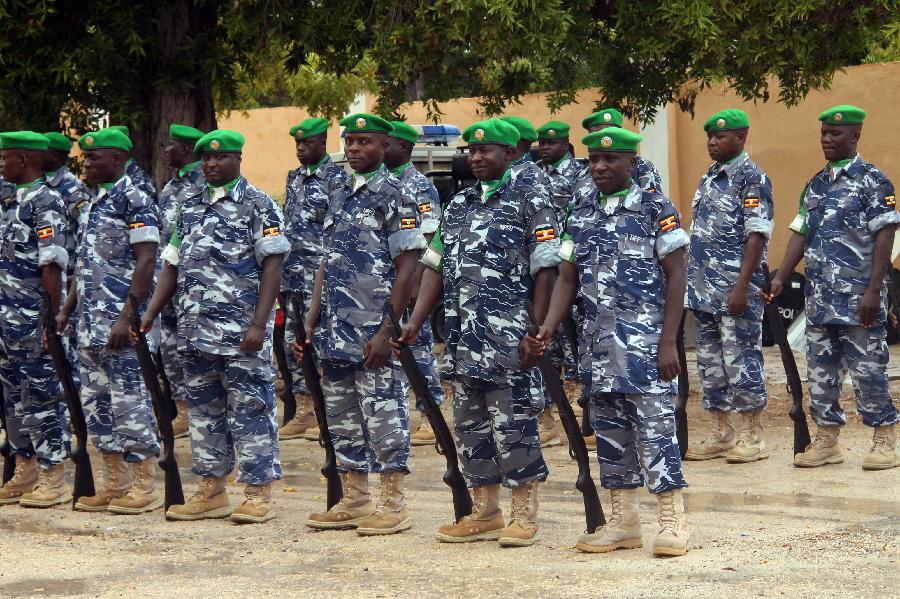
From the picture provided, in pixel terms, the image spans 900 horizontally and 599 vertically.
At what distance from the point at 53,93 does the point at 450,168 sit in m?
4.59

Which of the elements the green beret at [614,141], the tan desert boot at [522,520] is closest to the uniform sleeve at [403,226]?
the green beret at [614,141]

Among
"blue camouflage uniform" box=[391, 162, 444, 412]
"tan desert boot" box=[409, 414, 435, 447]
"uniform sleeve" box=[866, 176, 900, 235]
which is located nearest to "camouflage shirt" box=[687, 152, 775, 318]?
"uniform sleeve" box=[866, 176, 900, 235]

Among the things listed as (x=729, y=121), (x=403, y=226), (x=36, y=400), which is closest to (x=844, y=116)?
(x=729, y=121)

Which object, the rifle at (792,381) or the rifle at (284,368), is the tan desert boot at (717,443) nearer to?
the rifle at (792,381)

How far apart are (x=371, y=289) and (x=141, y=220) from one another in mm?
1606

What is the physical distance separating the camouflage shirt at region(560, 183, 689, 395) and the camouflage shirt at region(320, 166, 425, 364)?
112 centimetres

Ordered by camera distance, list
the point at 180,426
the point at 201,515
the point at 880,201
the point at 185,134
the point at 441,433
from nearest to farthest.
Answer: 1. the point at 441,433
2. the point at 201,515
3. the point at 880,201
4. the point at 185,134
5. the point at 180,426

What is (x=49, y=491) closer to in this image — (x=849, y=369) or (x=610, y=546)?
(x=610, y=546)

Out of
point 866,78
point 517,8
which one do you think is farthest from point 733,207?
point 866,78

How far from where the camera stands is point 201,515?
7945 millimetres

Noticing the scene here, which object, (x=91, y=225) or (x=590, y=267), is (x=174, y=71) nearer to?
(x=91, y=225)

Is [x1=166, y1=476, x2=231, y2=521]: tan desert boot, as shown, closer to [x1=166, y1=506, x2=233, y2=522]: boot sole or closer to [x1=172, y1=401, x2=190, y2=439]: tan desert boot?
[x1=166, y1=506, x2=233, y2=522]: boot sole

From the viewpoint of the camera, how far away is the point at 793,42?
1084 centimetres

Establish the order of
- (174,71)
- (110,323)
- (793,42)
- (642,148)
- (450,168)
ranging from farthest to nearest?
(642,148), (450,168), (174,71), (793,42), (110,323)
